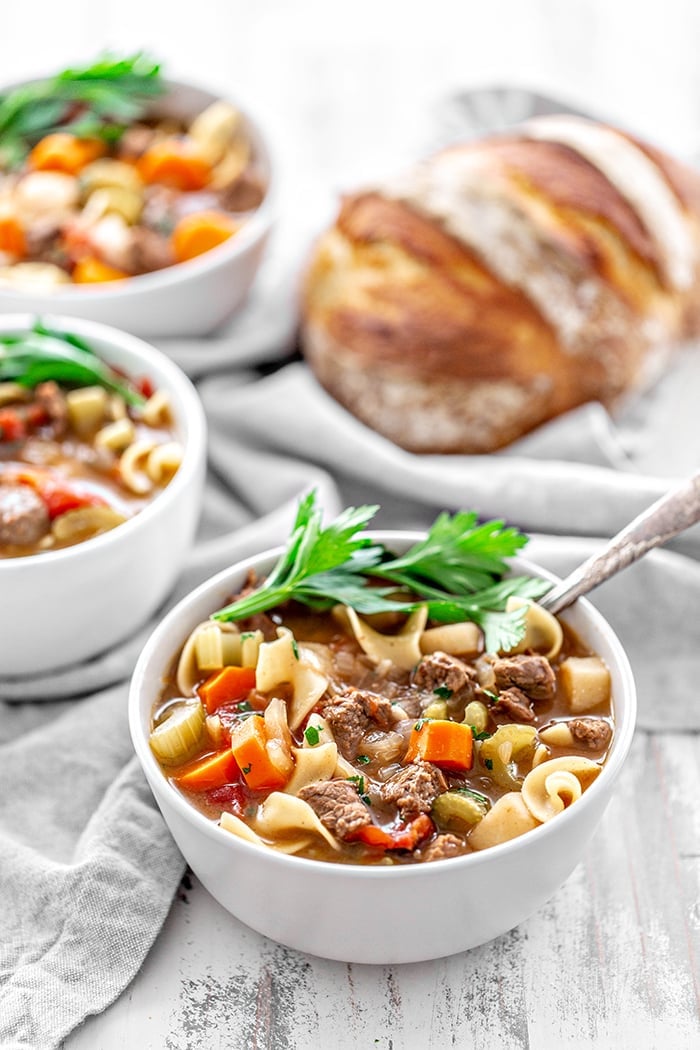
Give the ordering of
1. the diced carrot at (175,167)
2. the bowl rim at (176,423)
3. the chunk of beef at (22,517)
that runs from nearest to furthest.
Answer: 1. the bowl rim at (176,423)
2. the chunk of beef at (22,517)
3. the diced carrot at (175,167)

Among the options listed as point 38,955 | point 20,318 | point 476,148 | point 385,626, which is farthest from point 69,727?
point 476,148

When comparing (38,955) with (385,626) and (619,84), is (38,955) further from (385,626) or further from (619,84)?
(619,84)

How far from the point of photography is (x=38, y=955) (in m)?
3.31

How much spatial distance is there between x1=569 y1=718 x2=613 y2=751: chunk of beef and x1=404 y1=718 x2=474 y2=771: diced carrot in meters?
0.27

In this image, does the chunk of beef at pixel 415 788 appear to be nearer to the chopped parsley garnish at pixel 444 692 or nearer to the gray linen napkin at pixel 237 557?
the chopped parsley garnish at pixel 444 692

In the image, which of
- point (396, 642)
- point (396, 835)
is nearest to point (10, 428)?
point (396, 642)

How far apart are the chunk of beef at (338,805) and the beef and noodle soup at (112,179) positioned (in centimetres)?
264

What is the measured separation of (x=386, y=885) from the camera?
2.85 meters

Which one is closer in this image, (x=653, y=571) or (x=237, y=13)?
(x=653, y=571)

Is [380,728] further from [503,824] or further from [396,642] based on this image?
[503,824]

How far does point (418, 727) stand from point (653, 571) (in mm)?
1358

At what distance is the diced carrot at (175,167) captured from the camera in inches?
218

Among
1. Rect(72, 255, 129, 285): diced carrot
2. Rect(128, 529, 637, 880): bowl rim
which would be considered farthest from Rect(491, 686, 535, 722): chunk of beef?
Rect(72, 255, 129, 285): diced carrot

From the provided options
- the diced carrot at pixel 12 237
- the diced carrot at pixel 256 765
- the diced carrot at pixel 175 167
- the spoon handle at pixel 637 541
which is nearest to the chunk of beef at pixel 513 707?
the spoon handle at pixel 637 541
